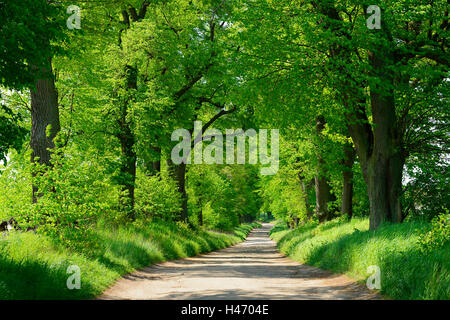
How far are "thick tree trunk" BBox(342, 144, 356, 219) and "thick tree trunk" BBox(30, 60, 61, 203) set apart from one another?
49.1 feet

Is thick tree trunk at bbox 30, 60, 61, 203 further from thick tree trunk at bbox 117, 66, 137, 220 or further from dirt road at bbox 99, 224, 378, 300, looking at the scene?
thick tree trunk at bbox 117, 66, 137, 220

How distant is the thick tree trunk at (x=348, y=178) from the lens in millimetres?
23203

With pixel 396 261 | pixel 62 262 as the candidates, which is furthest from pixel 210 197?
pixel 396 261

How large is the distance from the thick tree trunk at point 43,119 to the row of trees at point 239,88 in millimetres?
34

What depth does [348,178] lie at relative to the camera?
24062mm

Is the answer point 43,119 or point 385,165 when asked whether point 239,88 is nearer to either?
point 385,165

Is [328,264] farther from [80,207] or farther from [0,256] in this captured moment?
[0,256]

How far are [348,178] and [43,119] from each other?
1685 cm

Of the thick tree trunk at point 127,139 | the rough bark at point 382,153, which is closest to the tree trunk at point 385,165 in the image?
the rough bark at point 382,153

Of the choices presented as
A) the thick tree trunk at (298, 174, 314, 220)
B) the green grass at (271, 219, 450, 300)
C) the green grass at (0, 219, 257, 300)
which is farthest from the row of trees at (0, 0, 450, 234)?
A: the thick tree trunk at (298, 174, 314, 220)

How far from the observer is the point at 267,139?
3098cm

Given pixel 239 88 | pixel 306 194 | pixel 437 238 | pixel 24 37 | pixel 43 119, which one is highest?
pixel 239 88

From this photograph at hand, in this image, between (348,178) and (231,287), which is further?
(348,178)
